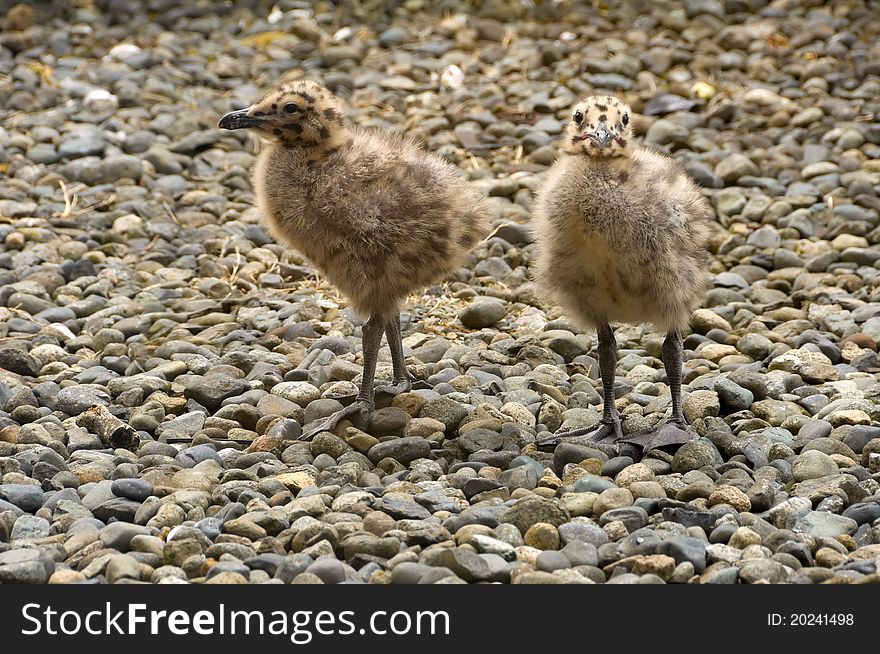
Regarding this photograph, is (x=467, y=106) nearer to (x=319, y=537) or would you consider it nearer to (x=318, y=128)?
(x=318, y=128)

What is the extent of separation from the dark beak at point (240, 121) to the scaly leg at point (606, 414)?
189cm

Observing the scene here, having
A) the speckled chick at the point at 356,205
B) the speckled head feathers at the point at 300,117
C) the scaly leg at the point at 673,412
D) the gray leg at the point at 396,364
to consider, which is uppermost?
the speckled head feathers at the point at 300,117

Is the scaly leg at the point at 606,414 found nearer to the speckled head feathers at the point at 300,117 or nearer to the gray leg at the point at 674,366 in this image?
the gray leg at the point at 674,366

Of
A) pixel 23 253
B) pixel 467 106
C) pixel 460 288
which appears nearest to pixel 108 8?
pixel 467 106

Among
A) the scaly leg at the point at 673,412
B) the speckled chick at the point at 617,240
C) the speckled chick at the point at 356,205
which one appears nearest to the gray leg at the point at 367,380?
the speckled chick at the point at 356,205

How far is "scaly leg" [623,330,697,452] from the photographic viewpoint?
566 cm

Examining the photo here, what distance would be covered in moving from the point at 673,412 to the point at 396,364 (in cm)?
140

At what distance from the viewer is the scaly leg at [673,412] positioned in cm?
566

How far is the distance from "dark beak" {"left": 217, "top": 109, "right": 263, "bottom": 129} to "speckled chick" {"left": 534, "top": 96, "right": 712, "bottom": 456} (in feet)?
4.58

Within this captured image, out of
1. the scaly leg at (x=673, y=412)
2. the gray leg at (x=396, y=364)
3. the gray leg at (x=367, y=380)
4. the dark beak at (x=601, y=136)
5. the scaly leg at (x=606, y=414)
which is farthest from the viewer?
the gray leg at (x=396, y=364)

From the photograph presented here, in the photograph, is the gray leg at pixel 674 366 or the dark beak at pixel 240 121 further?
the dark beak at pixel 240 121

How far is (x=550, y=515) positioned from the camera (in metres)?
4.82

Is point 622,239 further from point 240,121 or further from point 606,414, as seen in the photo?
point 240,121

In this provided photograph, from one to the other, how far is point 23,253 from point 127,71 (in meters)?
3.56
